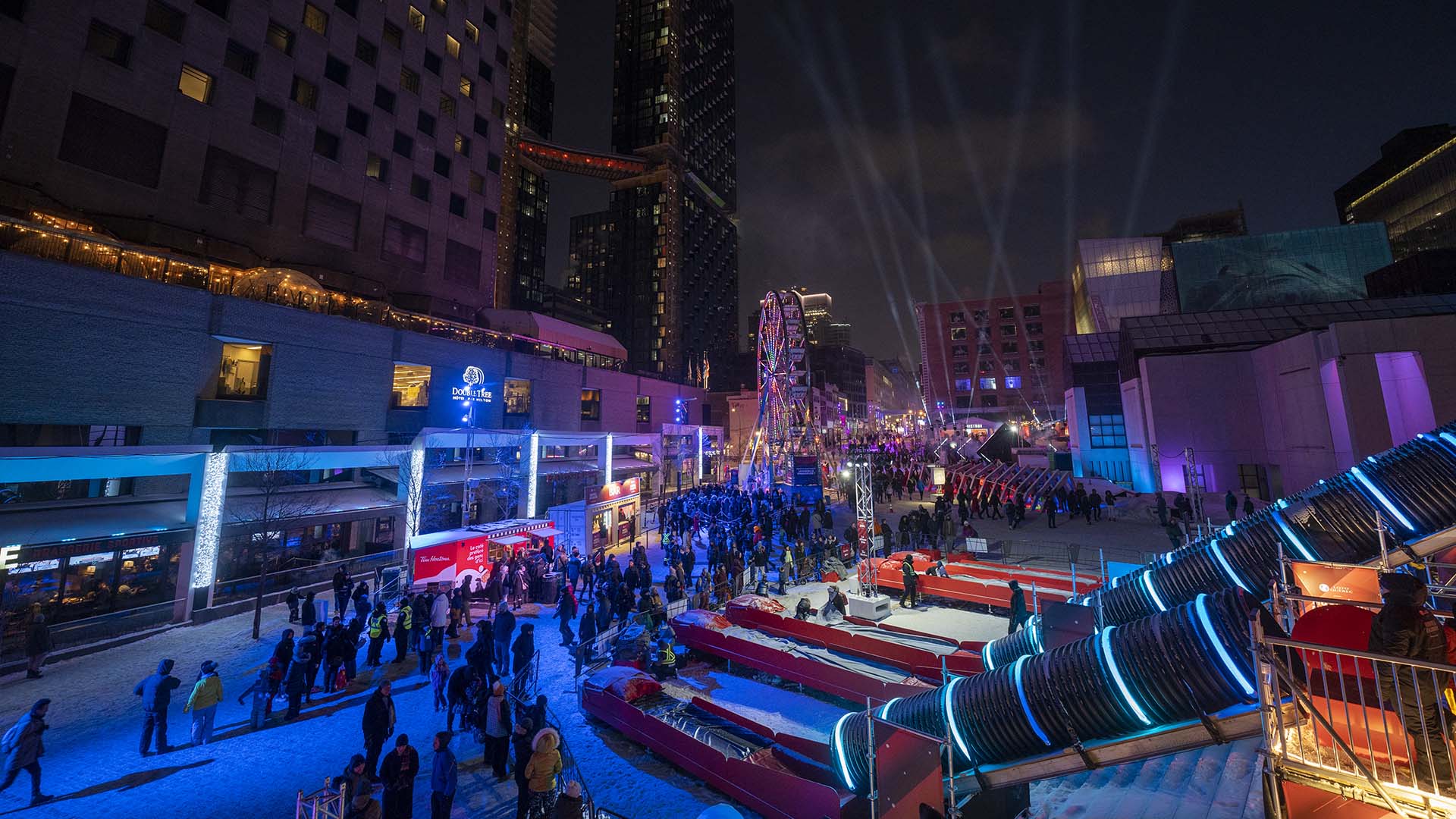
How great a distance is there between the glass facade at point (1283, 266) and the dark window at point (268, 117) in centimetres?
6393

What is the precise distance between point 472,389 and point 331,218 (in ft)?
37.7

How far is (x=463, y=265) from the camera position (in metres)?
36.1

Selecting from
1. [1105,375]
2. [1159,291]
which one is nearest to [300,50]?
[1105,375]

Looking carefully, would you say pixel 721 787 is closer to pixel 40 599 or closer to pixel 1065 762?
pixel 1065 762

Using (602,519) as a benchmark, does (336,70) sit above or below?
above

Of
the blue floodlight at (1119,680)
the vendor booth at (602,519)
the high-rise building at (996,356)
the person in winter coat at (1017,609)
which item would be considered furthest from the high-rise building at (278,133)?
the high-rise building at (996,356)

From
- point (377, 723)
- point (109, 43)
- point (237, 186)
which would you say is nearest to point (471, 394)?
point (237, 186)

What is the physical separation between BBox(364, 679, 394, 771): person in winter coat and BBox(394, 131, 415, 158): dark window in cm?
3450

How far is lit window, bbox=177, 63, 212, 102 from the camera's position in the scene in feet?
74.2

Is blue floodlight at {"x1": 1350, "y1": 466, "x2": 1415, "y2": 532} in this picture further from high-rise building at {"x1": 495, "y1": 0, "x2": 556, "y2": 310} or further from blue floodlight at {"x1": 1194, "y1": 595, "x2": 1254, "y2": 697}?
high-rise building at {"x1": 495, "y1": 0, "x2": 556, "y2": 310}

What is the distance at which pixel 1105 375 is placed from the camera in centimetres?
3909

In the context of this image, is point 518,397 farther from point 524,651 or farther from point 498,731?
point 498,731

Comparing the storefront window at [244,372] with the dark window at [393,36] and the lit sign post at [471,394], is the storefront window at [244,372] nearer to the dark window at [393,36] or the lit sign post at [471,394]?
the lit sign post at [471,394]

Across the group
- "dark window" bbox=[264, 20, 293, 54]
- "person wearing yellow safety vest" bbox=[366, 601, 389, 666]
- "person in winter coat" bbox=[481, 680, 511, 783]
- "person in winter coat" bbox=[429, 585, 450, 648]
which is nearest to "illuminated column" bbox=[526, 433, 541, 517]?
"person in winter coat" bbox=[429, 585, 450, 648]
